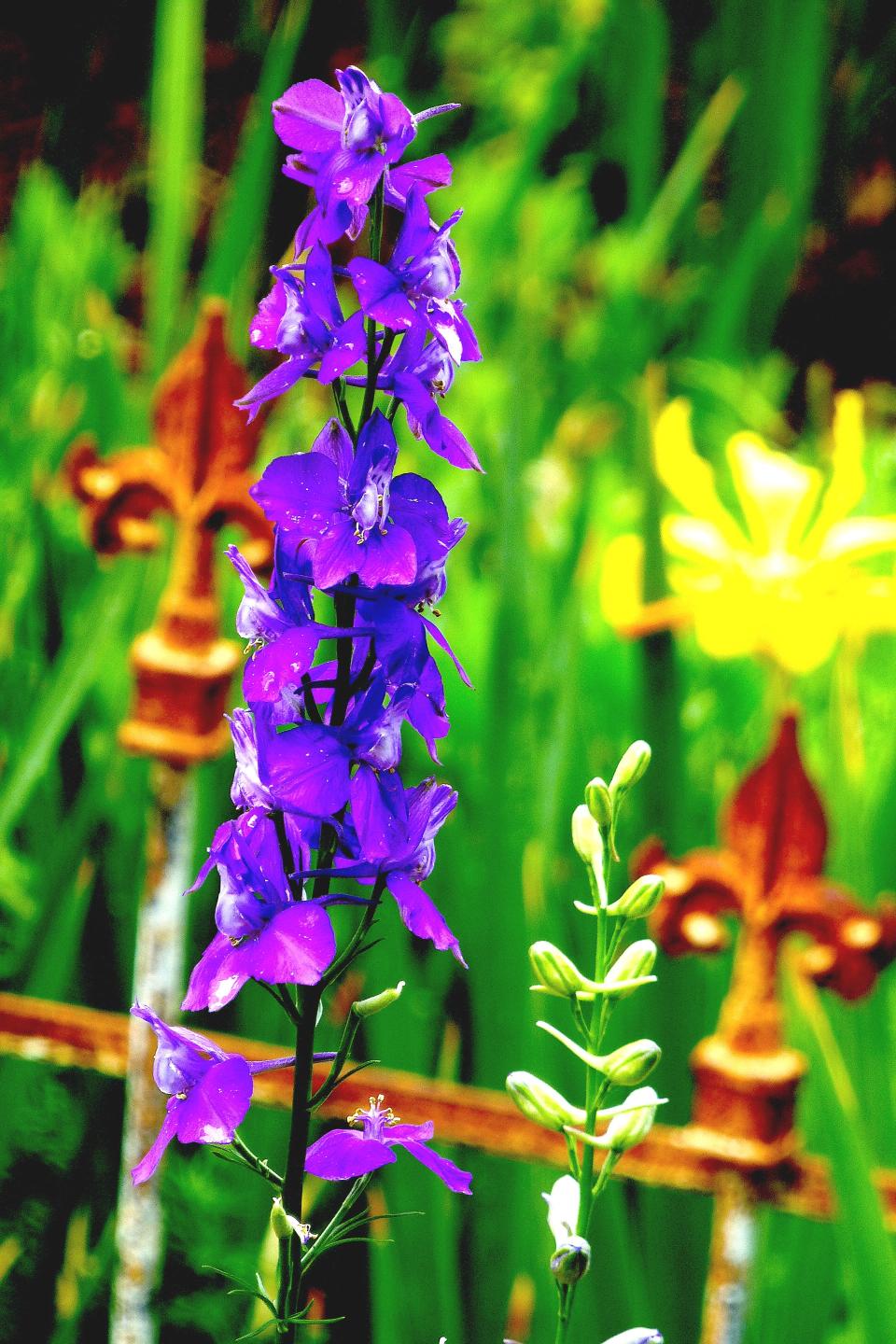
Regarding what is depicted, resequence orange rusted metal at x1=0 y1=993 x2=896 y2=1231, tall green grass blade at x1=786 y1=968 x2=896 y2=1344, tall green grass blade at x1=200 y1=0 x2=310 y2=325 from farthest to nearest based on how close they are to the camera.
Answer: tall green grass blade at x1=200 y1=0 x2=310 y2=325 < orange rusted metal at x1=0 y1=993 x2=896 y2=1231 < tall green grass blade at x1=786 y1=968 x2=896 y2=1344

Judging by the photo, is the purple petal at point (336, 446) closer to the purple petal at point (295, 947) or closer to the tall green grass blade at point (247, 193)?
the purple petal at point (295, 947)

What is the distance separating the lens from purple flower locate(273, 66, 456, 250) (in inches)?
9.6

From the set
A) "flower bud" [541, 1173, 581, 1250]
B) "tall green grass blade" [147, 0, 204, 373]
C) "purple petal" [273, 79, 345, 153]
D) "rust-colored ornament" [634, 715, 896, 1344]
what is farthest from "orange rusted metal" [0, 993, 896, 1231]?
"tall green grass blade" [147, 0, 204, 373]

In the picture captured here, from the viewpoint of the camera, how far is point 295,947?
0.23 metres

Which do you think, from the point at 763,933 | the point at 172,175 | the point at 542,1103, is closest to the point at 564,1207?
the point at 542,1103

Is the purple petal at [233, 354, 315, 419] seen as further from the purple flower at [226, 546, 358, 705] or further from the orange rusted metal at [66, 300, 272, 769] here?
the orange rusted metal at [66, 300, 272, 769]

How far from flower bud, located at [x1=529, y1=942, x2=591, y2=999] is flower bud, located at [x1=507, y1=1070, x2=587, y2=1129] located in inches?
0.7

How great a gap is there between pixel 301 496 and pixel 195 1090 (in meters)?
0.11

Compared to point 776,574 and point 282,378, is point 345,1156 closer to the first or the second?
point 282,378

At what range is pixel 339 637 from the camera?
0.24m

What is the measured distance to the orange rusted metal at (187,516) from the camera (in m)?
0.59

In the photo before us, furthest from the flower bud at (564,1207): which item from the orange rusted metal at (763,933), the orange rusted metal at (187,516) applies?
the orange rusted metal at (187,516)

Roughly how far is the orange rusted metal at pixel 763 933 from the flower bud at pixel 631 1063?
27 centimetres

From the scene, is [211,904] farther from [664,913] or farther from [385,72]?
[385,72]
